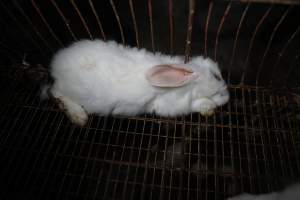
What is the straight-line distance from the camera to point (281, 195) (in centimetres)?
199

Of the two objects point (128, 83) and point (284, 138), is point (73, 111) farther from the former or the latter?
point (284, 138)

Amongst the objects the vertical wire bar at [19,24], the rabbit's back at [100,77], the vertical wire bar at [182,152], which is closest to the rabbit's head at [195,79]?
the rabbit's back at [100,77]

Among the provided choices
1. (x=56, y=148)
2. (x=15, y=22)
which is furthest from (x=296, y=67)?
(x=15, y=22)

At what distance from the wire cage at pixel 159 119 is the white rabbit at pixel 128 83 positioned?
15 centimetres

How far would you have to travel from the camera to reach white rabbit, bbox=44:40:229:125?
7.91ft

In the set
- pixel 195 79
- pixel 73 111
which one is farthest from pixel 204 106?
pixel 73 111

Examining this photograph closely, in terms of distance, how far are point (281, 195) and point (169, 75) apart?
48.5 inches

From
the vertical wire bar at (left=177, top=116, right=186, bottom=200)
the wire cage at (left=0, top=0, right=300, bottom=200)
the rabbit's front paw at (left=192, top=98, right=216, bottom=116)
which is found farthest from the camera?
the rabbit's front paw at (left=192, top=98, right=216, bottom=116)

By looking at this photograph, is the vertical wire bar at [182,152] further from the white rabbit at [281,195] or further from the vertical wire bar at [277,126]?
the vertical wire bar at [277,126]

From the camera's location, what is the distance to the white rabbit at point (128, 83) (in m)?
2.41

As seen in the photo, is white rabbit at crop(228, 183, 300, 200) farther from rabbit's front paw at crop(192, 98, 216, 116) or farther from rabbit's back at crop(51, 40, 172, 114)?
rabbit's back at crop(51, 40, 172, 114)

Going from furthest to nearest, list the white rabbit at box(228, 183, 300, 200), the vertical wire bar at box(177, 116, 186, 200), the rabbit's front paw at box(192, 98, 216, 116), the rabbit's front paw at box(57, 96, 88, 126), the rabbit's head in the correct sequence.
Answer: the rabbit's front paw at box(192, 98, 216, 116), the rabbit's front paw at box(57, 96, 88, 126), the rabbit's head, the vertical wire bar at box(177, 116, 186, 200), the white rabbit at box(228, 183, 300, 200)

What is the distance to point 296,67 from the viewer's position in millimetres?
2648

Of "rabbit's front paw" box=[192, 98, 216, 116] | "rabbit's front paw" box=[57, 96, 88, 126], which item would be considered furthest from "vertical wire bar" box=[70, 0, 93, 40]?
"rabbit's front paw" box=[192, 98, 216, 116]
